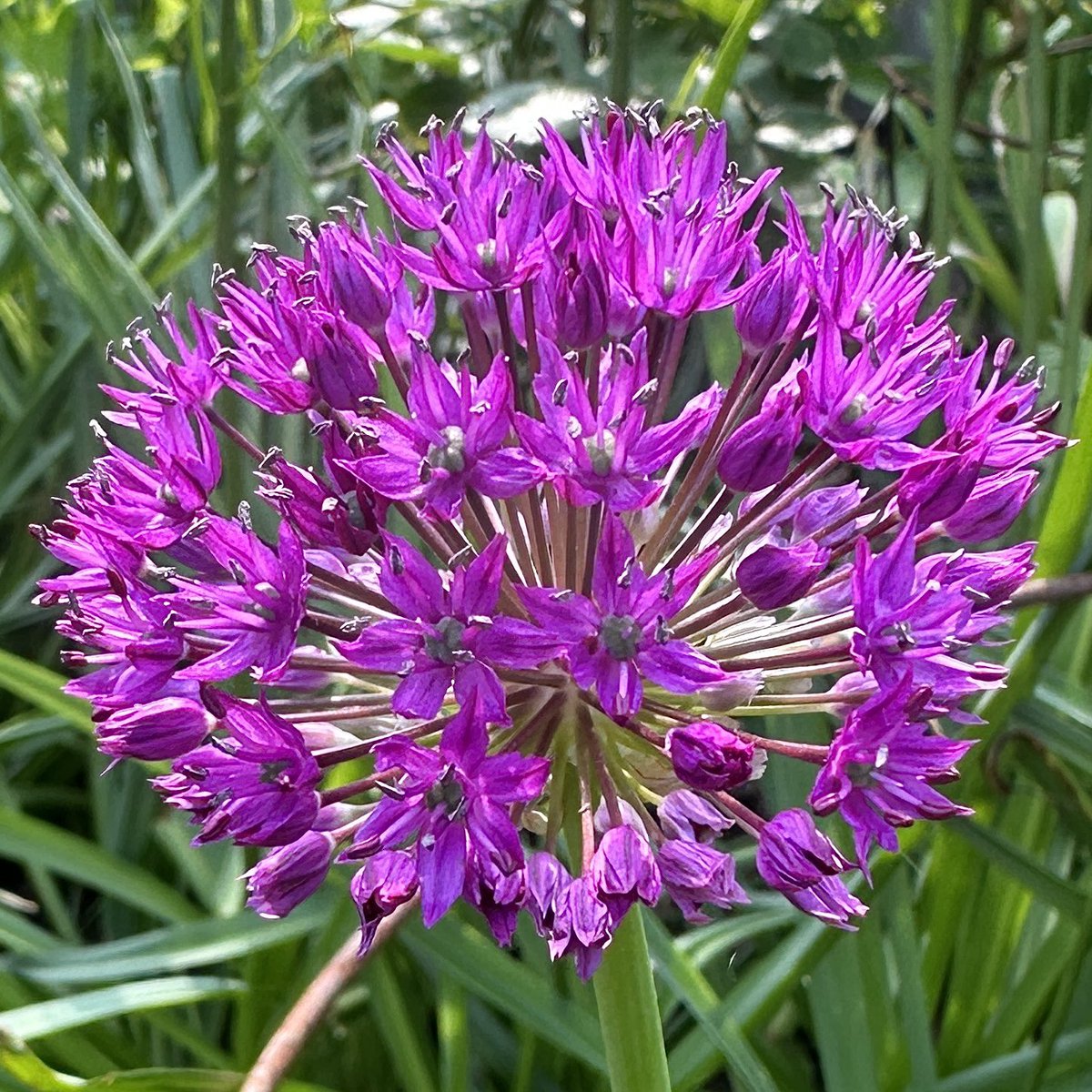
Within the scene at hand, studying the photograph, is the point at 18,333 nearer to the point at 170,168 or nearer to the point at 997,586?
the point at 170,168

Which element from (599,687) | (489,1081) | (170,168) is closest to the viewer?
(599,687)

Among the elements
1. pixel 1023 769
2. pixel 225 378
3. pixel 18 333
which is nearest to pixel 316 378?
pixel 225 378

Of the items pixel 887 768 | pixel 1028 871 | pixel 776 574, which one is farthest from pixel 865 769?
pixel 1028 871

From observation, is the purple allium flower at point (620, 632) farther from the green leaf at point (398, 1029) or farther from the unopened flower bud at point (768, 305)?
the green leaf at point (398, 1029)

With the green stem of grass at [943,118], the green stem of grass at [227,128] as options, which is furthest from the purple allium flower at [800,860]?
the green stem of grass at [227,128]

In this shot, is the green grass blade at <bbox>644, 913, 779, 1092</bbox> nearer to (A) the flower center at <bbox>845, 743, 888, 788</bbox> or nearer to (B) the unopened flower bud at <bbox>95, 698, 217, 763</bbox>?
(A) the flower center at <bbox>845, 743, 888, 788</bbox>
